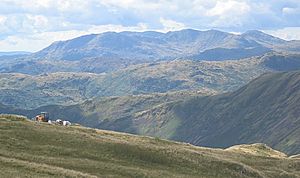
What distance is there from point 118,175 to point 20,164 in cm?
1283

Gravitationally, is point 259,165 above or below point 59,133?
below

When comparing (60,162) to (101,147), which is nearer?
(60,162)

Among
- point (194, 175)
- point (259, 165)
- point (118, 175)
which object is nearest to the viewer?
point (118, 175)

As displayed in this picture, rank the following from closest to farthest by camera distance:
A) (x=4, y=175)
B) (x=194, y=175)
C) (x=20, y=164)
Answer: (x=4, y=175) → (x=20, y=164) → (x=194, y=175)

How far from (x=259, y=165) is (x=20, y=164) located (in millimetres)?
50804

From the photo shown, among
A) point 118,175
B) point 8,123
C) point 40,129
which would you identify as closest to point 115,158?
point 118,175

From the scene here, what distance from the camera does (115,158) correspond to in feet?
233

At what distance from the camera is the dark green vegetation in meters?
58.5

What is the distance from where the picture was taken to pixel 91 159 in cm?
6744

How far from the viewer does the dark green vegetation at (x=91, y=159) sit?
192 feet

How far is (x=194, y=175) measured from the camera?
230 feet

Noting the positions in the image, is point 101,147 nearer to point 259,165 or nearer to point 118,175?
point 118,175

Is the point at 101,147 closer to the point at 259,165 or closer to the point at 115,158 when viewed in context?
the point at 115,158

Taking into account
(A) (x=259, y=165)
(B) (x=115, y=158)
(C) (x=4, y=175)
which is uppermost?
(C) (x=4, y=175)
